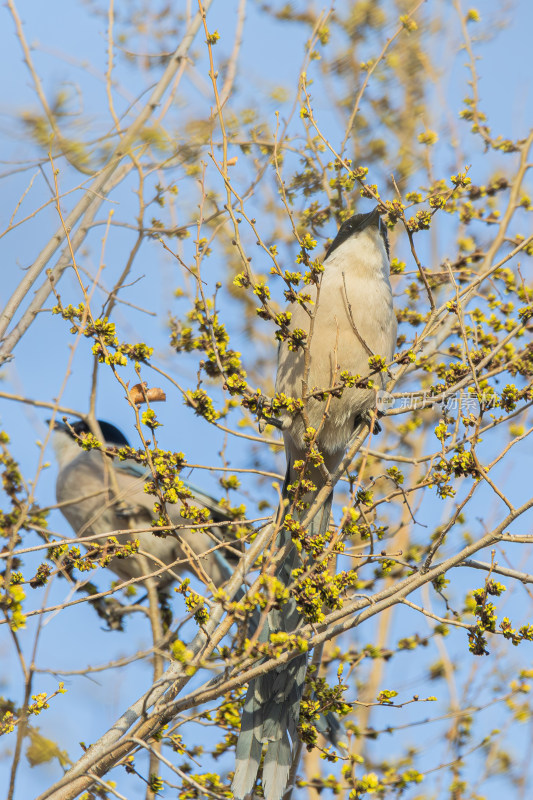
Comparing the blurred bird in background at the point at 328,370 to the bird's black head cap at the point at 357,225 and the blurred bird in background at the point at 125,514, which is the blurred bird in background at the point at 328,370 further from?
the blurred bird in background at the point at 125,514

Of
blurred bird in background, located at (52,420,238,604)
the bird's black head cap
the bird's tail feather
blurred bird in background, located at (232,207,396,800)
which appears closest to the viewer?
the bird's tail feather

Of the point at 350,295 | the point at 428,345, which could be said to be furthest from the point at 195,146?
the point at 428,345

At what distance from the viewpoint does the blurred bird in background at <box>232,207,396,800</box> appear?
2.94m

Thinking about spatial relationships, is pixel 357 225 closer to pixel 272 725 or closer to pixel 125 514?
pixel 272 725

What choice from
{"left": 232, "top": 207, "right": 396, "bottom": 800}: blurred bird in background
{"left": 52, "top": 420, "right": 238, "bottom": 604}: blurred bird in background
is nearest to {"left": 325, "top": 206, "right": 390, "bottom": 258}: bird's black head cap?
{"left": 232, "top": 207, "right": 396, "bottom": 800}: blurred bird in background

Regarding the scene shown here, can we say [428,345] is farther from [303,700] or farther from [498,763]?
[498,763]

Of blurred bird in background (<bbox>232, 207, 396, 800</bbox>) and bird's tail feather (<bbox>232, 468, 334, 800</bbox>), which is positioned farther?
blurred bird in background (<bbox>232, 207, 396, 800</bbox>)

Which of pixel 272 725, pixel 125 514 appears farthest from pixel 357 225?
pixel 125 514

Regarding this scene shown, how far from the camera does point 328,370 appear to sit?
137 inches

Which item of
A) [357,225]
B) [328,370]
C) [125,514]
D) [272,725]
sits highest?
[357,225]

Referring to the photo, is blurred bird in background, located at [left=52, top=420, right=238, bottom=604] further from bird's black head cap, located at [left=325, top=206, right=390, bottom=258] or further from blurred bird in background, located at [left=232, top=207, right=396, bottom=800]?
bird's black head cap, located at [left=325, top=206, right=390, bottom=258]

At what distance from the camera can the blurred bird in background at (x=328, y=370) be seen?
294 centimetres

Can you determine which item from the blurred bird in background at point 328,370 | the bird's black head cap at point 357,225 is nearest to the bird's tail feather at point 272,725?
the blurred bird in background at point 328,370

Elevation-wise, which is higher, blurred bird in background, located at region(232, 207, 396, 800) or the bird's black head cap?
the bird's black head cap
